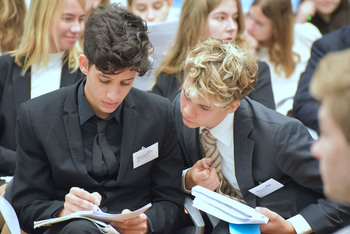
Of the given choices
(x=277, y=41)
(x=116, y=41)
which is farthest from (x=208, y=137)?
(x=277, y=41)

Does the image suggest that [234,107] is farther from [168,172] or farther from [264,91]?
[264,91]

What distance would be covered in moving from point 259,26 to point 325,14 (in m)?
1.05

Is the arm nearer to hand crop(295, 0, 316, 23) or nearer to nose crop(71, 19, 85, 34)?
nose crop(71, 19, 85, 34)

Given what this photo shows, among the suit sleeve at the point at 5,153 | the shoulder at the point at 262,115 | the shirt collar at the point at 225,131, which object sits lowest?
the suit sleeve at the point at 5,153

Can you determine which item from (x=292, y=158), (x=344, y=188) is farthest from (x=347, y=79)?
(x=292, y=158)

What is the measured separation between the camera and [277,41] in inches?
166

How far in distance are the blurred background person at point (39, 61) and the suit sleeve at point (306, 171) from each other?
4.57ft

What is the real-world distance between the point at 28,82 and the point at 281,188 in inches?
64.2

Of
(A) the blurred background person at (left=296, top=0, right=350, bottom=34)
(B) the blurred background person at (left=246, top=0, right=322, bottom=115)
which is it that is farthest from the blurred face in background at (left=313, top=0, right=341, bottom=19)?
(B) the blurred background person at (left=246, top=0, right=322, bottom=115)

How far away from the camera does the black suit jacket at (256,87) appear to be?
341cm

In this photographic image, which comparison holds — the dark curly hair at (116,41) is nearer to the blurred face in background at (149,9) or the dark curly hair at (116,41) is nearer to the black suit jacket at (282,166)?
the black suit jacket at (282,166)

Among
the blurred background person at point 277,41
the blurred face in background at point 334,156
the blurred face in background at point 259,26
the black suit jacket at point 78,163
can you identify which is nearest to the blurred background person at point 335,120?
the blurred face in background at point 334,156

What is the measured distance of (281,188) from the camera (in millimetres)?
2627

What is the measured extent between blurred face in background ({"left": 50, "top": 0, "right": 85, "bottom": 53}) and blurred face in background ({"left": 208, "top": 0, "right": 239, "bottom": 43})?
34.2 inches
